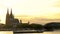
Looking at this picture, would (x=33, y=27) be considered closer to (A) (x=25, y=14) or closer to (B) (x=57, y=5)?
(A) (x=25, y=14)

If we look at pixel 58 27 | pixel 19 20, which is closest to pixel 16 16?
pixel 19 20

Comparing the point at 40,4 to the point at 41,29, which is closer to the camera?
the point at 41,29

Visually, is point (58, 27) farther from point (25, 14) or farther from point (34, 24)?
point (25, 14)

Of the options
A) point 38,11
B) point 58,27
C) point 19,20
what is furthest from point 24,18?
point 58,27

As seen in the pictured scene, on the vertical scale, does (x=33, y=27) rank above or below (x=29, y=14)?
below

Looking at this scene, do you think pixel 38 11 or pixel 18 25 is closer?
pixel 18 25

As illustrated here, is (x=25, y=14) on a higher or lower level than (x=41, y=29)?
higher

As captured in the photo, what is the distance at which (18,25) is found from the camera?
1238mm

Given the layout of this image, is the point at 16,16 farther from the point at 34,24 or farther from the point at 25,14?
the point at 34,24

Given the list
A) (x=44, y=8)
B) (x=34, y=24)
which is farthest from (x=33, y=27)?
(x=44, y=8)

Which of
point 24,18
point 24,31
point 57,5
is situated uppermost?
point 57,5

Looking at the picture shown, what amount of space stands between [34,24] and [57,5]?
0.32m

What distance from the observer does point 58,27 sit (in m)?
1.21

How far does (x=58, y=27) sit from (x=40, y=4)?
324mm
